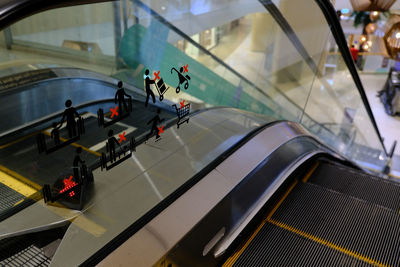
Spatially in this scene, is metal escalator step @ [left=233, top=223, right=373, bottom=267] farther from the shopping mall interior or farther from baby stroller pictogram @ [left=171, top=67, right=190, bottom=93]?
baby stroller pictogram @ [left=171, top=67, right=190, bottom=93]

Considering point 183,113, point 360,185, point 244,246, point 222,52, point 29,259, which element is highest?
point 222,52

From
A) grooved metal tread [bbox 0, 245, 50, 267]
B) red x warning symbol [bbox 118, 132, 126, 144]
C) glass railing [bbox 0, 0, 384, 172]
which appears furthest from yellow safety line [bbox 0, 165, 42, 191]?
glass railing [bbox 0, 0, 384, 172]

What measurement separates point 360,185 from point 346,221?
1.06 metres

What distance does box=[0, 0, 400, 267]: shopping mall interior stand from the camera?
1710 mm

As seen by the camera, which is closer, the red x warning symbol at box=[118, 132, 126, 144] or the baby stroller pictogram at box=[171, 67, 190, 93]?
the red x warning symbol at box=[118, 132, 126, 144]

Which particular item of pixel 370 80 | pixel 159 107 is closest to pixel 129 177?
pixel 159 107

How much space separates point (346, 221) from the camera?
8.52 feet

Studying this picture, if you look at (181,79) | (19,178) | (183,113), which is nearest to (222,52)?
(181,79)

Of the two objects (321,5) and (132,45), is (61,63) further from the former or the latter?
(321,5)

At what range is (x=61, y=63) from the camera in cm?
246

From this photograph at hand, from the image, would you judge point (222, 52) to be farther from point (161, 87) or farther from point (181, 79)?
point (161, 87)

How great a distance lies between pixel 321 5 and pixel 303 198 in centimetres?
274

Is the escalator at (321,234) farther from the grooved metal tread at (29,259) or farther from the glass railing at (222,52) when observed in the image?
the glass railing at (222,52)

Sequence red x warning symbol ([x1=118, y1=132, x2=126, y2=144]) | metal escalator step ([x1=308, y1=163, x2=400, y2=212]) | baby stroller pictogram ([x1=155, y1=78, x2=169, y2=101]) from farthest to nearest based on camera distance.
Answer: metal escalator step ([x1=308, y1=163, x2=400, y2=212]), baby stroller pictogram ([x1=155, y1=78, x2=169, y2=101]), red x warning symbol ([x1=118, y1=132, x2=126, y2=144])
